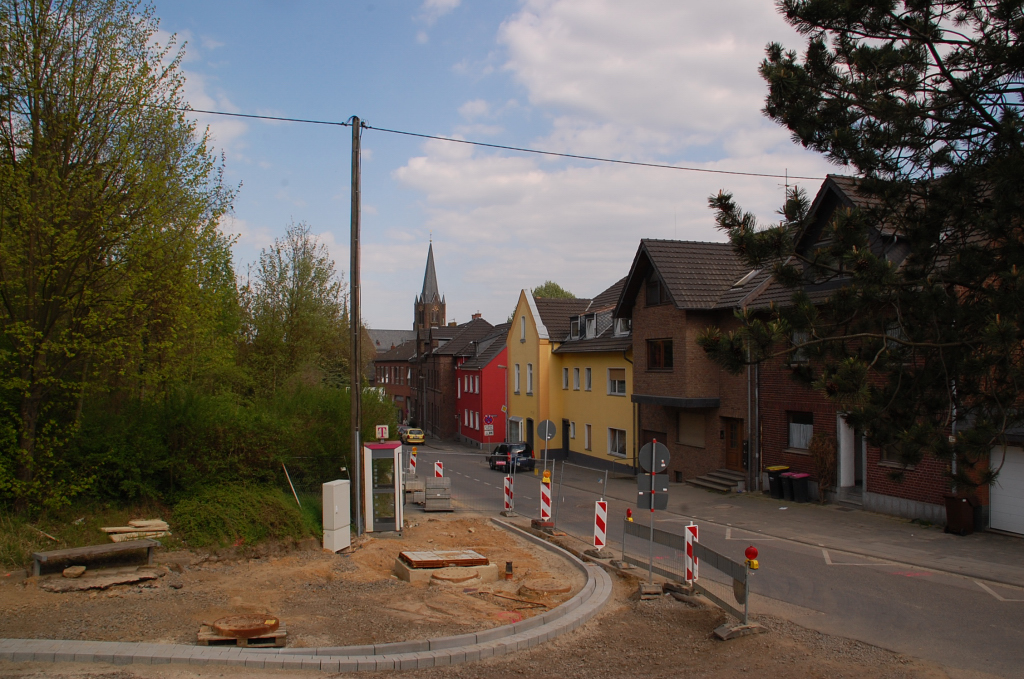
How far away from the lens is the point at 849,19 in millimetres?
7879

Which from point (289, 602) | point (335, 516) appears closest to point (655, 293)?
point (335, 516)

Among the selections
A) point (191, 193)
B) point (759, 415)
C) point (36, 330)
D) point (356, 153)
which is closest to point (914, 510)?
point (759, 415)

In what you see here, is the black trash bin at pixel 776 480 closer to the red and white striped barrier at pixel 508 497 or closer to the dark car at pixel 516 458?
the red and white striped barrier at pixel 508 497

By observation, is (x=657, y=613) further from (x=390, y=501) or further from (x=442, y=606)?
(x=390, y=501)

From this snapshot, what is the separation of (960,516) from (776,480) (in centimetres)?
608

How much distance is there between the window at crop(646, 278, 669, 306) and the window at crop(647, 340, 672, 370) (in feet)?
4.89

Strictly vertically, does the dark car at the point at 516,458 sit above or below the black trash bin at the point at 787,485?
below

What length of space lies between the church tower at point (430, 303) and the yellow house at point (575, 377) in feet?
192

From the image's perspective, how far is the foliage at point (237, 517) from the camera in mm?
12336

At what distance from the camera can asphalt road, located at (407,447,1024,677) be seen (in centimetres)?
870

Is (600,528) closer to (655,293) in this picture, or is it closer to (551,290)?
(655,293)

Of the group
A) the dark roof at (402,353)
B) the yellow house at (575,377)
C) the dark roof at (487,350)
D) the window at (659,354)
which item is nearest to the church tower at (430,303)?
the dark roof at (402,353)

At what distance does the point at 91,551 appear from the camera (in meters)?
10.4

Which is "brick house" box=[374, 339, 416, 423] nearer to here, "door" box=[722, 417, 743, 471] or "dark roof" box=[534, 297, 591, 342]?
"dark roof" box=[534, 297, 591, 342]
